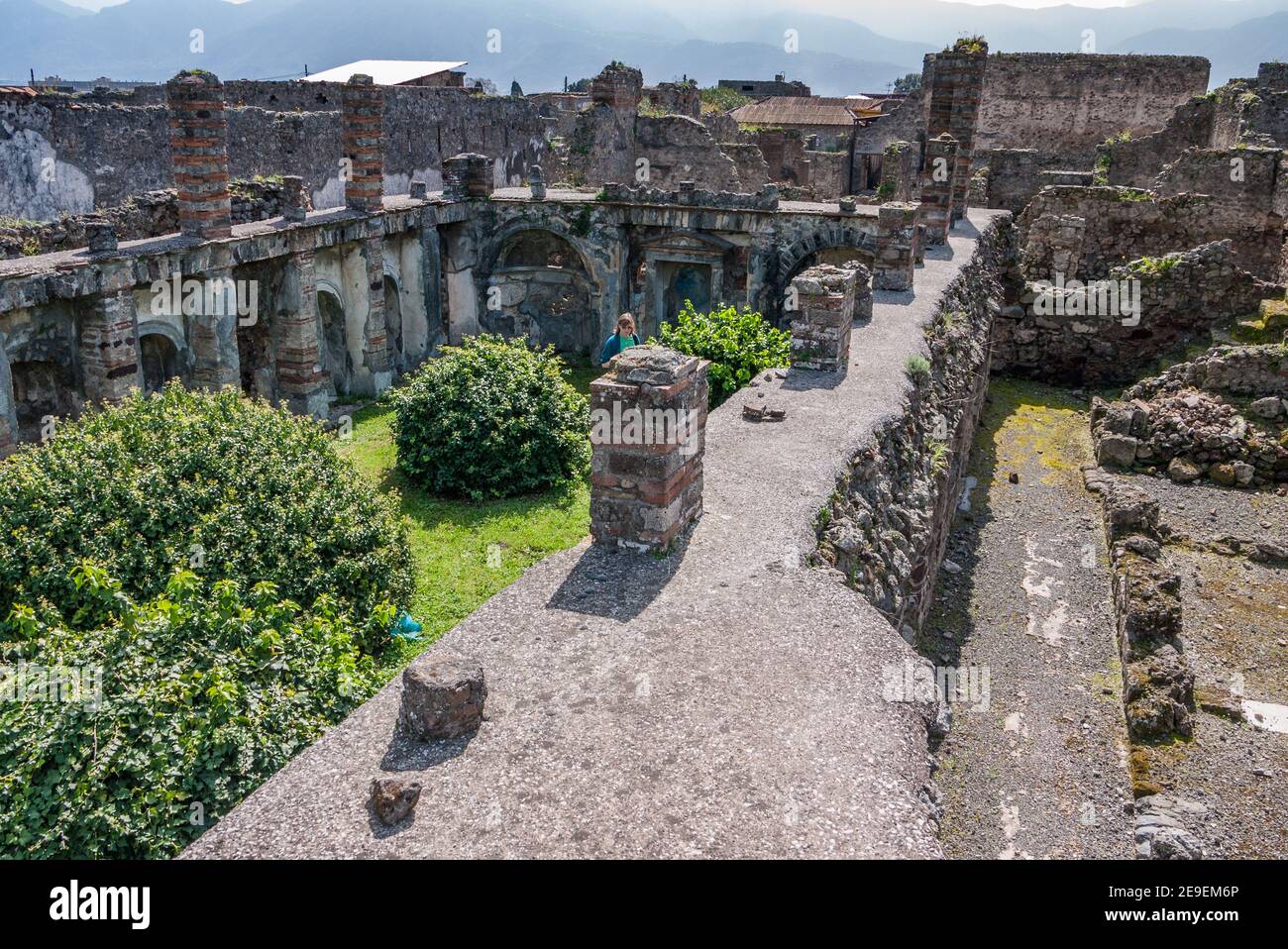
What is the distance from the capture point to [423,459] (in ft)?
43.8

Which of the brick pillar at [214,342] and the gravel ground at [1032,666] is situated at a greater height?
the brick pillar at [214,342]

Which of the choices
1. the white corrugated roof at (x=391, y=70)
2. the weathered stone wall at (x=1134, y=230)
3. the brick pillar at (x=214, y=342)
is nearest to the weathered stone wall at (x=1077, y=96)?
the weathered stone wall at (x=1134, y=230)

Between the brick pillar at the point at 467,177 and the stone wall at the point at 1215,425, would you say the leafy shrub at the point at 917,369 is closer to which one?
the stone wall at the point at 1215,425

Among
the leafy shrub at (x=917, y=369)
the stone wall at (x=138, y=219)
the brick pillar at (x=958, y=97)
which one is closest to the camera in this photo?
the leafy shrub at (x=917, y=369)

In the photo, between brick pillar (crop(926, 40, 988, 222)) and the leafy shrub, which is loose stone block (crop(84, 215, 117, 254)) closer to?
the leafy shrub

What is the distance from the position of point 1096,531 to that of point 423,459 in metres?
8.54

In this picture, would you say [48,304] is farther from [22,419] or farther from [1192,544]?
[1192,544]

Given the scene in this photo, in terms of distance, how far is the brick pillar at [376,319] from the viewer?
17891mm

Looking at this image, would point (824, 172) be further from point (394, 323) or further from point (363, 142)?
point (363, 142)

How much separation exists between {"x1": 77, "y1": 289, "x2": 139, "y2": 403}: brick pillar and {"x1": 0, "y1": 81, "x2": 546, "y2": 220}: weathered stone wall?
10588 mm

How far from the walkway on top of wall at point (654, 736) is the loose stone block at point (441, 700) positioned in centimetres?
9

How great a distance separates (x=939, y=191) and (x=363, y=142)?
10875 millimetres

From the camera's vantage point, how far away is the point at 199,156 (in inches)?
571

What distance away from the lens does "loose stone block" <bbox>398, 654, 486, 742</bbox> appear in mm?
5246
